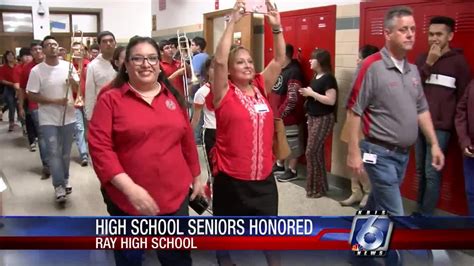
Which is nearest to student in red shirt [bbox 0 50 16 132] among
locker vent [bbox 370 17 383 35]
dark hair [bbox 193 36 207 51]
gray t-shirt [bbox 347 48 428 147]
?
dark hair [bbox 193 36 207 51]

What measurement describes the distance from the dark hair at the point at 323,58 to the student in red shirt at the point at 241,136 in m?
1.24

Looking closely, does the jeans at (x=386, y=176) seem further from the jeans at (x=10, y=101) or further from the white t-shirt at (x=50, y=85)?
the jeans at (x=10, y=101)

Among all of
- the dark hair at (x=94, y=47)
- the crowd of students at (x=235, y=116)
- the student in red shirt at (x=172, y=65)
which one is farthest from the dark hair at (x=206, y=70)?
the dark hair at (x=94, y=47)

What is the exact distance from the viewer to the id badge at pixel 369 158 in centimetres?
199

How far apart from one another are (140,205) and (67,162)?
213 centimetres

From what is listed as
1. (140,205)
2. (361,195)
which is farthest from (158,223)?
(361,195)

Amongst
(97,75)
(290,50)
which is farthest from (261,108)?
(290,50)

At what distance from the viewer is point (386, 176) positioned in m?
1.98

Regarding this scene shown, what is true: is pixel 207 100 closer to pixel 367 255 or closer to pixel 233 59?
pixel 233 59

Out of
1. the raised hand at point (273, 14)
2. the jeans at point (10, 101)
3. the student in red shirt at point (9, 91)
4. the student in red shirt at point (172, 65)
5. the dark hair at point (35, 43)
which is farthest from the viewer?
the jeans at point (10, 101)

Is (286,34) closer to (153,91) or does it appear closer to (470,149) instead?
(470,149)

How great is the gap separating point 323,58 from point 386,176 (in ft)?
4.28

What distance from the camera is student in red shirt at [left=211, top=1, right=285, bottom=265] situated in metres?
1.75

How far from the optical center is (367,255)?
1.81 m
